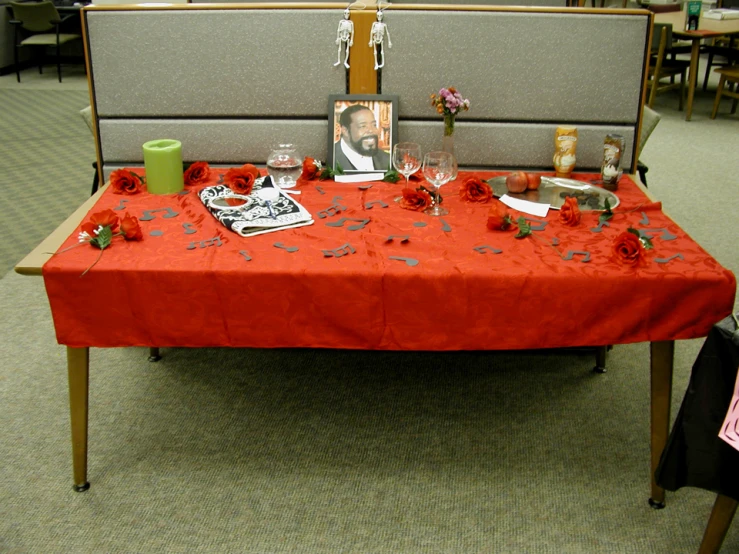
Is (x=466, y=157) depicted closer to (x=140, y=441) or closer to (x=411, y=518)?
(x=411, y=518)

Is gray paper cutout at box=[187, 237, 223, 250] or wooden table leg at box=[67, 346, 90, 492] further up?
gray paper cutout at box=[187, 237, 223, 250]

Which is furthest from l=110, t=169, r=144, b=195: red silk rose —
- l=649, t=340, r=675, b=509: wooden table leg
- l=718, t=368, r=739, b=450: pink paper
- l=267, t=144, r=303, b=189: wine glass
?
l=718, t=368, r=739, b=450: pink paper

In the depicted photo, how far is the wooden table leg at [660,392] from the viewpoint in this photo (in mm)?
1699

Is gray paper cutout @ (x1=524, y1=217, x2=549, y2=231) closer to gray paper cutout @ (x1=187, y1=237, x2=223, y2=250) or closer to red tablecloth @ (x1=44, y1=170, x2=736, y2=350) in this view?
red tablecloth @ (x1=44, y1=170, x2=736, y2=350)

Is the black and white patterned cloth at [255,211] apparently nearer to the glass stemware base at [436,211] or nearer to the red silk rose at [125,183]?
the red silk rose at [125,183]

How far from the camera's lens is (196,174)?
213cm

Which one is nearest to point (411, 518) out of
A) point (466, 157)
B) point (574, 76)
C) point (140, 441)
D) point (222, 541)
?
point (222, 541)

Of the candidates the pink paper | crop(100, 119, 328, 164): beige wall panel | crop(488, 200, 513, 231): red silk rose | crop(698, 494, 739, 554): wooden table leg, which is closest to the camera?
the pink paper

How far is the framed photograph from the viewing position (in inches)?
87.2

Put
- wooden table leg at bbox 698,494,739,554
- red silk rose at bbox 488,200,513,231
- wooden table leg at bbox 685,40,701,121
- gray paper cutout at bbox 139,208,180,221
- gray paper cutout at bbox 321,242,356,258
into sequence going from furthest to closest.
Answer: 1. wooden table leg at bbox 685,40,701,121
2. gray paper cutout at bbox 139,208,180,221
3. red silk rose at bbox 488,200,513,231
4. gray paper cutout at bbox 321,242,356,258
5. wooden table leg at bbox 698,494,739,554

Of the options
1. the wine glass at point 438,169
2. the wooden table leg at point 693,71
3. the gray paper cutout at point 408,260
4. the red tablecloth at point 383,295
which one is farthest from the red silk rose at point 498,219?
the wooden table leg at point 693,71

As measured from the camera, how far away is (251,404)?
2225 mm

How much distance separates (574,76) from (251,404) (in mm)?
1410

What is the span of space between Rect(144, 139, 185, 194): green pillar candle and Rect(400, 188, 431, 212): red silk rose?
0.66 metres
